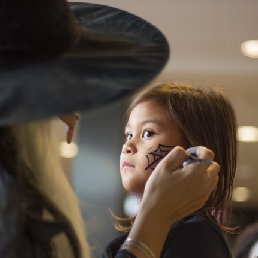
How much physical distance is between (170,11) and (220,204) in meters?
2.39

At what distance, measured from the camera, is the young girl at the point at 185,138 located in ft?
2.38

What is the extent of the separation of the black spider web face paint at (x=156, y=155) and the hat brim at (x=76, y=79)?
219mm

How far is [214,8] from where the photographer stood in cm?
305

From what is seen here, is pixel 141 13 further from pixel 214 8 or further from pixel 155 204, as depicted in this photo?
pixel 155 204

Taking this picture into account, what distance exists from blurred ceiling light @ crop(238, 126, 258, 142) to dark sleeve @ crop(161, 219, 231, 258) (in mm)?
4426

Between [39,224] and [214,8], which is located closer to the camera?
[39,224]

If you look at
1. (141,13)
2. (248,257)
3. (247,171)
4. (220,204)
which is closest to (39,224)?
(220,204)

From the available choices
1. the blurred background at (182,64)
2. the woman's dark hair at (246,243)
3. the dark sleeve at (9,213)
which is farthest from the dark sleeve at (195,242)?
the blurred background at (182,64)

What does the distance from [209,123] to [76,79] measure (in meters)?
0.38

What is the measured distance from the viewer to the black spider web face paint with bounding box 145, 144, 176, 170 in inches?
30.2

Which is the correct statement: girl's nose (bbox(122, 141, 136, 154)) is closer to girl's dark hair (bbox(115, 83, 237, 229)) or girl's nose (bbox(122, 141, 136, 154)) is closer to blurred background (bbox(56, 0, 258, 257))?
girl's dark hair (bbox(115, 83, 237, 229))

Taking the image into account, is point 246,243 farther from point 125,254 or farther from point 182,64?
point 182,64

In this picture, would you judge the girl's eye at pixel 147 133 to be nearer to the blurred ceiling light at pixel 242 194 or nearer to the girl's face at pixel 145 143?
the girl's face at pixel 145 143

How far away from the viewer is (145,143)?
787 millimetres
